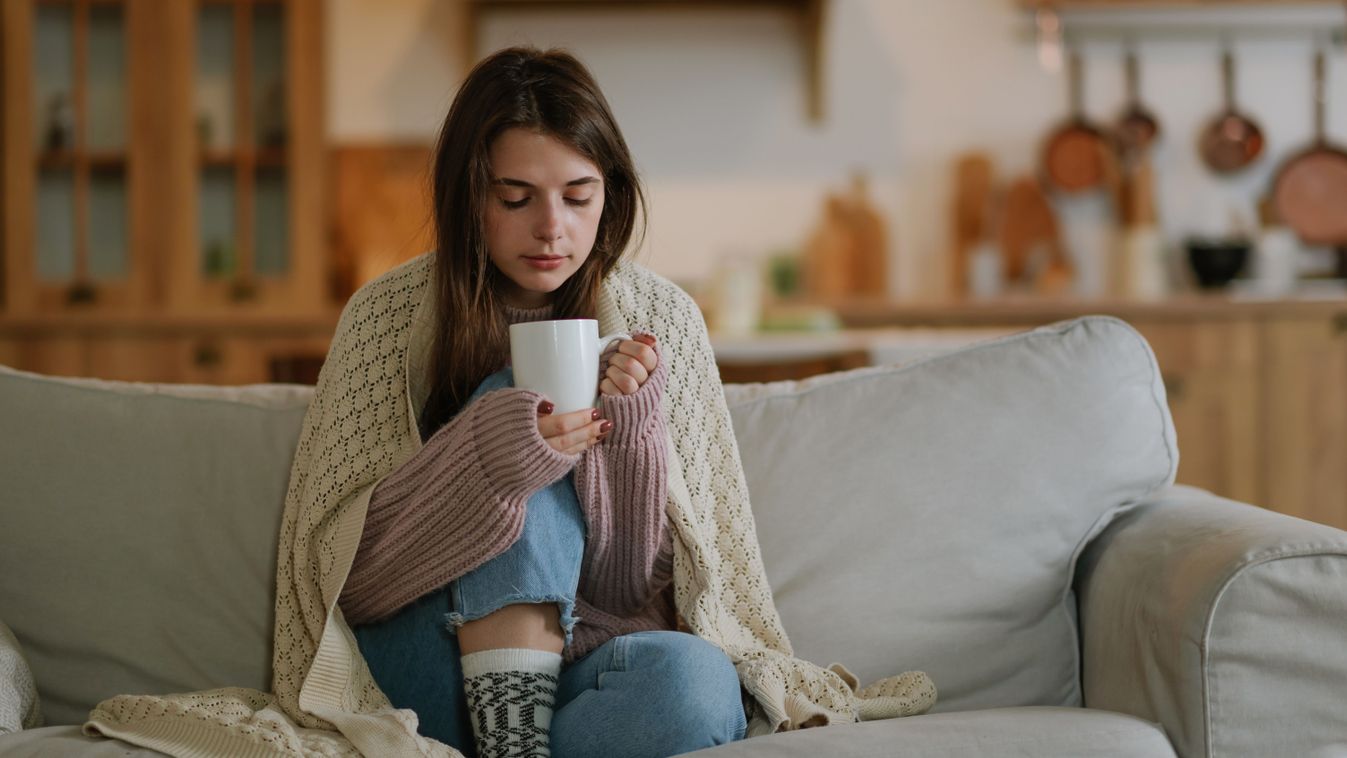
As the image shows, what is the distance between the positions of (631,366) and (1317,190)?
3260 mm

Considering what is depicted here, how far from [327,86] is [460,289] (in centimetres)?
246

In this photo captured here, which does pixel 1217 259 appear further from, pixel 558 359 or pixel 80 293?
pixel 80 293

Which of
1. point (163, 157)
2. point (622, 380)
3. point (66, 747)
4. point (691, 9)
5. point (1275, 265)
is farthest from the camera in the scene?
point (691, 9)

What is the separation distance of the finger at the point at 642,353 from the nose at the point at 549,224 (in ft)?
0.42

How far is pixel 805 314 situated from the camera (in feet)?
10.9

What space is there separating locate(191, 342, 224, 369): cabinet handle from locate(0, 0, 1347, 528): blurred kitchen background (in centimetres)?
17

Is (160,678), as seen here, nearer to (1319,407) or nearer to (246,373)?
(246,373)

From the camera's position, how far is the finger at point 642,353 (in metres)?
1.24

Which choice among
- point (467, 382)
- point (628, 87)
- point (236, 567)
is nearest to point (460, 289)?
point (467, 382)

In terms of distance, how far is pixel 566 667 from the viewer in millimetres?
1287

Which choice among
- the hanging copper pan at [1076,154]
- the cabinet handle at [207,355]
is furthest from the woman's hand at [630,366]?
the hanging copper pan at [1076,154]

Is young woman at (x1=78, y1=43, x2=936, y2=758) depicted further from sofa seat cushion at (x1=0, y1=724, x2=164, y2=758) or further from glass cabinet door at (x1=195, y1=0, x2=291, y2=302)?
glass cabinet door at (x1=195, y1=0, x2=291, y2=302)

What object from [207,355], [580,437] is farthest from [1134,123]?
[580,437]

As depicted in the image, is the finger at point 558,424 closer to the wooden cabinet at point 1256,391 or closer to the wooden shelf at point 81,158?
the wooden cabinet at point 1256,391
